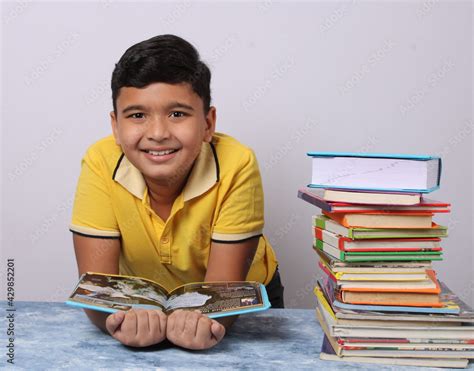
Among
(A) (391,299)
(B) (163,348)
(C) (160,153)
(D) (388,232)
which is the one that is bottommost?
(B) (163,348)

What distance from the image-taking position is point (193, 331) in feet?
3.71

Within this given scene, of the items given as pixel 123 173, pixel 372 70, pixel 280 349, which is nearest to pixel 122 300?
pixel 280 349

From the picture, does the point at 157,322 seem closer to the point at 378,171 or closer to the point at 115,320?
the point at 115,320

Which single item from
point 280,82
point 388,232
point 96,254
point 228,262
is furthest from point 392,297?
point 280,82

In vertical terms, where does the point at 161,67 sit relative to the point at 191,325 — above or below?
above

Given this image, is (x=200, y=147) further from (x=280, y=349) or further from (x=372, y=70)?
(x=372, y=70)

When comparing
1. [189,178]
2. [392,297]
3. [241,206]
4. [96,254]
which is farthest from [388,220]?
[96,254]

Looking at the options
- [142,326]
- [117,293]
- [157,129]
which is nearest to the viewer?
[142,326]

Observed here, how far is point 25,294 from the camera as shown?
8.03ft

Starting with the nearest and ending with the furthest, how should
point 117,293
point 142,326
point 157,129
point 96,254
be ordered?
point 142,326 < point 117,293 < point 157,129 < point 96,254

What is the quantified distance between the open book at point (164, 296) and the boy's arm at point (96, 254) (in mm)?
156

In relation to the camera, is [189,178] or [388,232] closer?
[388,232]

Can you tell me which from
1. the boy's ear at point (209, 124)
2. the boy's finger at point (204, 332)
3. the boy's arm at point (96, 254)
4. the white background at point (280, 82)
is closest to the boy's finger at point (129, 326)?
the boy's finger at point (204, 332)

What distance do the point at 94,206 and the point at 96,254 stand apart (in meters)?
0.12
